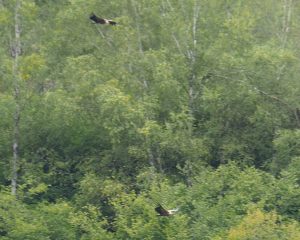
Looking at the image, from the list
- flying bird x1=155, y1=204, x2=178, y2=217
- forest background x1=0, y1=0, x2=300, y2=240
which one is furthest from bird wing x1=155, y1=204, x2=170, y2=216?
forest background x1=0, y1=0, x2=300, y2=240

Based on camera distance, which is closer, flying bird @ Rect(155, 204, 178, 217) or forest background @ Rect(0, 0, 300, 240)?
flying bird @ Rect(155, 204, 178, 217)

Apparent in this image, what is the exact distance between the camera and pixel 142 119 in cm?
2430

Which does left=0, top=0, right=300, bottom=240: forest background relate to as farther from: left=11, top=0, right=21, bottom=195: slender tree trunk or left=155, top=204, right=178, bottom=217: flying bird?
left=155, top=204, right=178, bottom=217: flying bird

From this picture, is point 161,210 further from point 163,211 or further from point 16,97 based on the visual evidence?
point 16,97

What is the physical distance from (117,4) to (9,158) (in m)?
5.38

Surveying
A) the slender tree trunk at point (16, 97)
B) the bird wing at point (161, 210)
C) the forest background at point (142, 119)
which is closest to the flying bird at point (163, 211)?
the bird wing at point (161, 210)

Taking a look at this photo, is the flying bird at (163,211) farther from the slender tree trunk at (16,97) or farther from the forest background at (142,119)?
the slender tree trunk at (16,97)

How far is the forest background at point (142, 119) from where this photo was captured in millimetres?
23359

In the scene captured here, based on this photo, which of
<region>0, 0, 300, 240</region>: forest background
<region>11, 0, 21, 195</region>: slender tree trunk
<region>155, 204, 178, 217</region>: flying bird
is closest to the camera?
<region>155, 204, 178, 217</region>: flying bird

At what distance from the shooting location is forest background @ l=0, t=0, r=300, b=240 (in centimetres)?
2336

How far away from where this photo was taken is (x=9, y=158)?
26016mm

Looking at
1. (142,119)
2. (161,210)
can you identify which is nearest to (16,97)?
(142,119)

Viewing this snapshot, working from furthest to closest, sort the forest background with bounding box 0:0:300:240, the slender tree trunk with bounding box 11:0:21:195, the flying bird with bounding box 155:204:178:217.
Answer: the slender tree trunk with bounding box 11:0:21:195
the forest background with bounding box 0:0:300:240
the flying bird with bounding box 155:204:178:217

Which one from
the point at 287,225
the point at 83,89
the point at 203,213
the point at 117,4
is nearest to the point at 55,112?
the point at 83,89
